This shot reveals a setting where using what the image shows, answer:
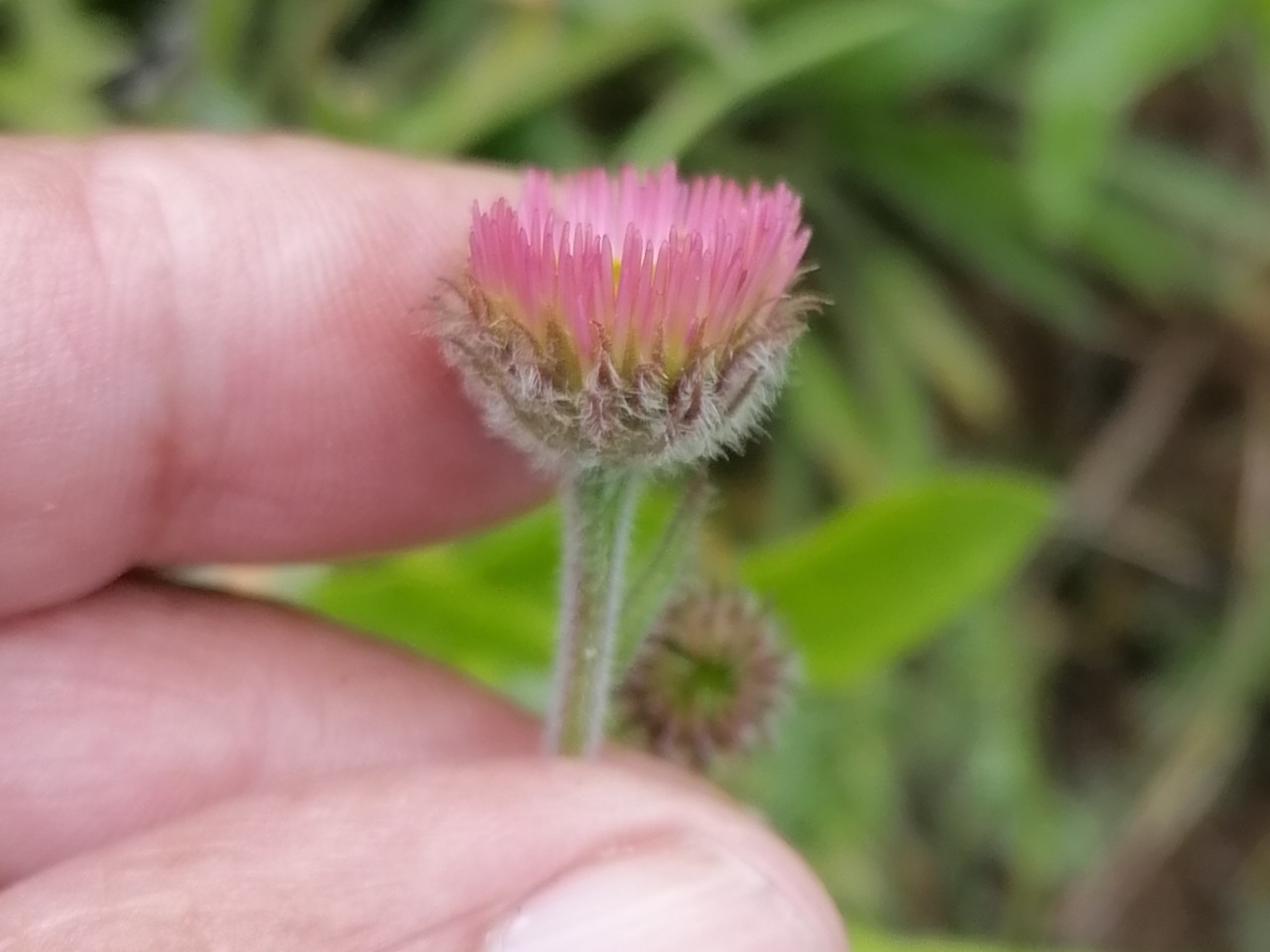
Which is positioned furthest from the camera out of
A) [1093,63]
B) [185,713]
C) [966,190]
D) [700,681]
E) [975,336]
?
[975,336]

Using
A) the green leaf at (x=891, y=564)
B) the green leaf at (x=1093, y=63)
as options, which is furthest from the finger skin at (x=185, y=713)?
the green leaf at (x=1093, y=63)

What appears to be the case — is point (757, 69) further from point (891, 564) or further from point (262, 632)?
point (262, 632)

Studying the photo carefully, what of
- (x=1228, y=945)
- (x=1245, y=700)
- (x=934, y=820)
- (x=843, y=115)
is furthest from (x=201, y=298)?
(x=1228, y=945)

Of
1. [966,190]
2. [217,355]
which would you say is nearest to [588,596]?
[217,355]

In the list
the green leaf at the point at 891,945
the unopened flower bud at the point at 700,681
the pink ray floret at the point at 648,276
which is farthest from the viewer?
the green leaf at the point at 891,945

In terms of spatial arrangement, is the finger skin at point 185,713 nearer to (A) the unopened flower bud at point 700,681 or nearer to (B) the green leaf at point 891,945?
(A) the unopened flower bud at point 700,681

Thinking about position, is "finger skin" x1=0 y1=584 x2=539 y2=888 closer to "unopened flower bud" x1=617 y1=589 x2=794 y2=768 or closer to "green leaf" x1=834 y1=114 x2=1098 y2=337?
"unopened flower bud" x1=617 y1=589 x2=794 y2=768
